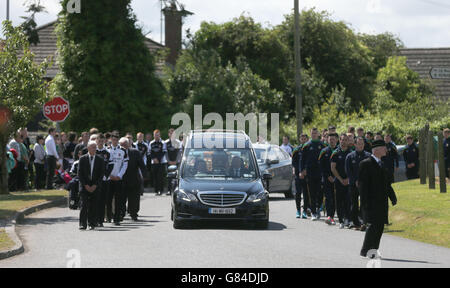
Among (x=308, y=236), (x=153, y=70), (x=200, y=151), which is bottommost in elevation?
(x=308, y=236)

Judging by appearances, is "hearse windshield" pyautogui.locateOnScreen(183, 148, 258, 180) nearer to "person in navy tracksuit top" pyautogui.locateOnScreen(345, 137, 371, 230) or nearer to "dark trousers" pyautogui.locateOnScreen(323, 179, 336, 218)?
"person in navy tracksuit top" pyautogui.locateOnScreen(345, 137, 371, 230)

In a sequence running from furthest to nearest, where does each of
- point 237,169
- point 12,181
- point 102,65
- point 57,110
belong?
point 102,65
point 57,110
point 12,181
point 237,169

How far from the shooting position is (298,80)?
3491cm

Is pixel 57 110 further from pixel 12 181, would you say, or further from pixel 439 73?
pixel 439 73

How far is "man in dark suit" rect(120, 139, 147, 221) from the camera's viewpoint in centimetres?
1973

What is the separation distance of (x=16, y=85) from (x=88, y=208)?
8.78m

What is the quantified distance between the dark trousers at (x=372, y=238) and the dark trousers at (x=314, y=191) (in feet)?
24.0

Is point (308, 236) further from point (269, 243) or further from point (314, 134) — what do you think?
point (314, 134)

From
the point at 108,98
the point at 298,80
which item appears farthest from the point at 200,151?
the point at 108,98

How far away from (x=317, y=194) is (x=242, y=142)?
8.52 feet

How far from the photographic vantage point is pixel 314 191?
2055 cm

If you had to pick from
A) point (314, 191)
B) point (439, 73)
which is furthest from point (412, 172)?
point (439, 73)

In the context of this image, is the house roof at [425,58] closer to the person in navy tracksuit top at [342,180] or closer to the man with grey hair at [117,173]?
the person in navy tracksuit top at [342,180]
